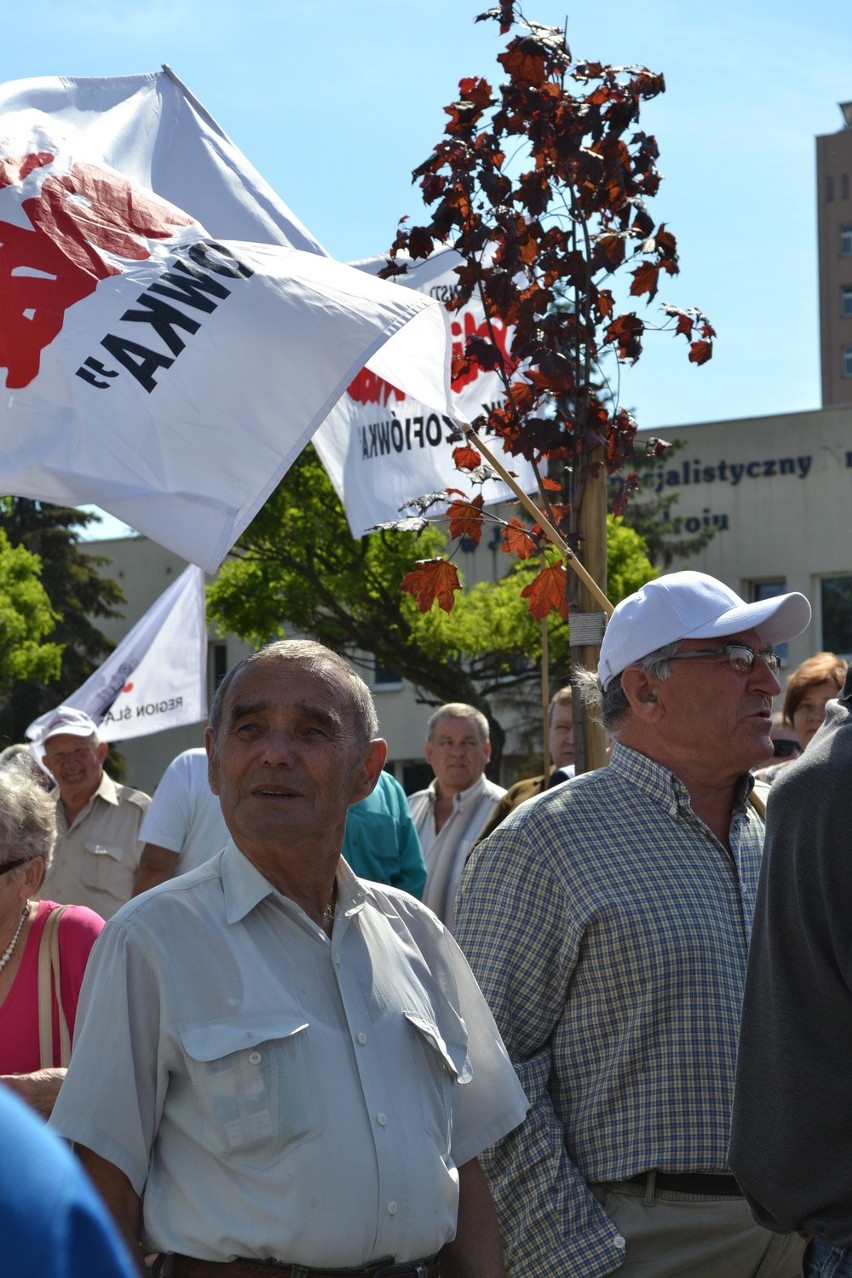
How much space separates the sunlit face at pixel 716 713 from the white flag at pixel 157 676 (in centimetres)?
789

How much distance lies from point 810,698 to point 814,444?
3154 cm

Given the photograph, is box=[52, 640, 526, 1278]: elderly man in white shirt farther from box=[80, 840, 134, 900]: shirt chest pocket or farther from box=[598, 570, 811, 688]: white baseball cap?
box=[80, 840, 134, 900]: shirt chest pocket

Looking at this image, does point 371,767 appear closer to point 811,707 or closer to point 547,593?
point 547,593

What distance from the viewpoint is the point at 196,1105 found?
2707 mm

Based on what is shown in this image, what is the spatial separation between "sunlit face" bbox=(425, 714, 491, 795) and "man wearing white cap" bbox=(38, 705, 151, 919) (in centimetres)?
154

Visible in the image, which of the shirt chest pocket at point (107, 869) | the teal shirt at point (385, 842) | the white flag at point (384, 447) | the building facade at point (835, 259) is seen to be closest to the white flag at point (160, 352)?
the white flag at point (384, 447)

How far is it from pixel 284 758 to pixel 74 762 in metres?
5.53

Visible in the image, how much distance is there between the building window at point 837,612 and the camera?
120 ft

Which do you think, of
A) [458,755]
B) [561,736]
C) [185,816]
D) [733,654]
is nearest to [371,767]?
[733,654]

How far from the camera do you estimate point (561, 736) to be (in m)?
8.23

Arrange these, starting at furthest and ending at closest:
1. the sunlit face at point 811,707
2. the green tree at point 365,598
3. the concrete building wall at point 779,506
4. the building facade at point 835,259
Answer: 1. the building facade at point 835,259
2. the concrete building wall at point 779,506
3. the green tree at point 365,598
4. the sunlit face at point 811,707

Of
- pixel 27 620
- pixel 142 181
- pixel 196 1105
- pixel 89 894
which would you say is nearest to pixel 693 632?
pixel 196 1105

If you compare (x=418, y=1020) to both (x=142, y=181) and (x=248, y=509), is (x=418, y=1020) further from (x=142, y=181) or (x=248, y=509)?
(x=142, y=181)

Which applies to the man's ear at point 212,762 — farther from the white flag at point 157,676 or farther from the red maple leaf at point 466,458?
the white flag at point 157,676
